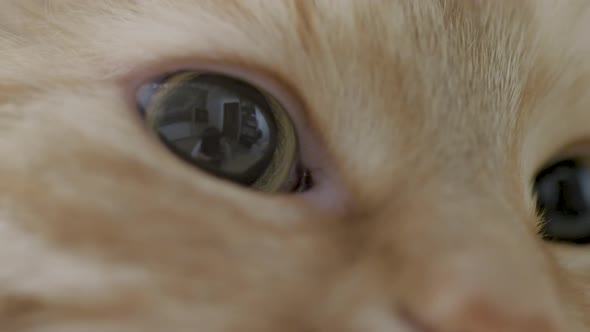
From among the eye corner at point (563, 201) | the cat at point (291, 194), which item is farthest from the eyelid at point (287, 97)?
the eye corner at point (563, 201)

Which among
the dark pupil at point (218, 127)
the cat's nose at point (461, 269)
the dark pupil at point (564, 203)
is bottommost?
the cat's nose at point (461, 269)

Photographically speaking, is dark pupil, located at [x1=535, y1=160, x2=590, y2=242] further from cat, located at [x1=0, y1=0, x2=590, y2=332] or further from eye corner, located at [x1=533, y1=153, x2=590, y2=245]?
cat, located at [x1=0, y1=0, x2=590, y2=332]

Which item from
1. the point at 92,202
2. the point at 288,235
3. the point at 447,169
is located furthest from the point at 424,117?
the point at 92,202

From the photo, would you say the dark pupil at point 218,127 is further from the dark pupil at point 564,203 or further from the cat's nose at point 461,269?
the dark pupil at point 564,203

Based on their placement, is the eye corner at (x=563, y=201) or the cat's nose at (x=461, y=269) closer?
the cat's nose at (x=461, y=269)

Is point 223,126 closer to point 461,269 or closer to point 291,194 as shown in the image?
point 291,194

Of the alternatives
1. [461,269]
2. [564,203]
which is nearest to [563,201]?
[564,203]

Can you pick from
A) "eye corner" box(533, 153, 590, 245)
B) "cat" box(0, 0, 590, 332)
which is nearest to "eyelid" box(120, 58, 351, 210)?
"cat" box(0, 0, 590, 332)
